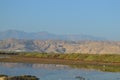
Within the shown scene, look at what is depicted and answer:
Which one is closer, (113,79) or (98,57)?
(113,79)

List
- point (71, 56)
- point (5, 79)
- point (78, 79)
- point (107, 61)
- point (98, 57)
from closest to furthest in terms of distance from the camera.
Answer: point (5, 79)
point (78, 79)
point (107, 61)
point (98, 57)
point (71, 56)

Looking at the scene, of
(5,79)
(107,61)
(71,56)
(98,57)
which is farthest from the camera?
(71,56)

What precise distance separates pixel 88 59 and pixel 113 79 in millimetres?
54411

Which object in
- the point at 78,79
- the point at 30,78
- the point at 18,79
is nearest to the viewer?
the point at 18,79

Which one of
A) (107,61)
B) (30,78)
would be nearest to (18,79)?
(30,78)

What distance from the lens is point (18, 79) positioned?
41.0m

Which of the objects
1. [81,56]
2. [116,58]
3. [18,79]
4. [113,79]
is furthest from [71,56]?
[18,79]

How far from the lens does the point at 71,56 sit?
374 ft

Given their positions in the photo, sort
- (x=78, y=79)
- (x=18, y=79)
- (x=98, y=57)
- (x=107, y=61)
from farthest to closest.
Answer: (x=98, y=57) < (x=107, y=61) < (x=78, y=79) < (x=18, y=79)

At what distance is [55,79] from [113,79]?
27.1 feet

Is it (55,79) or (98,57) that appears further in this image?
(98,57)

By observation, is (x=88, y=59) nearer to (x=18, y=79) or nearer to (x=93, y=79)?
(x=93, y=79)

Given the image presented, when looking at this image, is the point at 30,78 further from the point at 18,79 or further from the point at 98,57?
the point at 98,57

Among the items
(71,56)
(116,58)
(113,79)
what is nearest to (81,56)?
(71,56)
